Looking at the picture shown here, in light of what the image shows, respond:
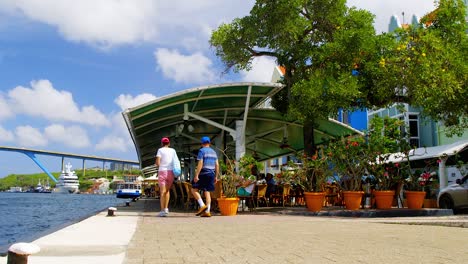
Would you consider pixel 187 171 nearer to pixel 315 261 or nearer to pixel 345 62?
pixel 345 62

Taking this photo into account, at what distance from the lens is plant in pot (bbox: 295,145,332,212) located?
10.2 metres

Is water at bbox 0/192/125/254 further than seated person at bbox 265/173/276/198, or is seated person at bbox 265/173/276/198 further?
seated person at bbox 265/173/276/198

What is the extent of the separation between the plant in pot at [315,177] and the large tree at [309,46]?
1.41 m

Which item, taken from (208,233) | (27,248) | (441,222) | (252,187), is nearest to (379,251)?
(208,233)

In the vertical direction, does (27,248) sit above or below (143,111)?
below

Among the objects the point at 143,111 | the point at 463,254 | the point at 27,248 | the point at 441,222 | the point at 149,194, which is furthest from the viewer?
the point at 149,194

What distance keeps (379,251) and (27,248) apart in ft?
9.52

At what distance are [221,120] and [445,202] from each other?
30.3 feet

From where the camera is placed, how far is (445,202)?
11.9m

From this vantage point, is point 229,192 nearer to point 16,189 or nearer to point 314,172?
point 314,172

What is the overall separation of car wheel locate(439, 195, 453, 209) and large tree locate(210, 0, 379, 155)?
3167 millimetres

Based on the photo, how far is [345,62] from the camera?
38.2 ft

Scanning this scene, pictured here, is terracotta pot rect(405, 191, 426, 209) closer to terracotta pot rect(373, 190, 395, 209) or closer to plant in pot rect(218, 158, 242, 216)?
terracotta pot rect(373, 190, 395, 209)

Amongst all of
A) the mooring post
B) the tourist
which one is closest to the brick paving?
the mooring post
